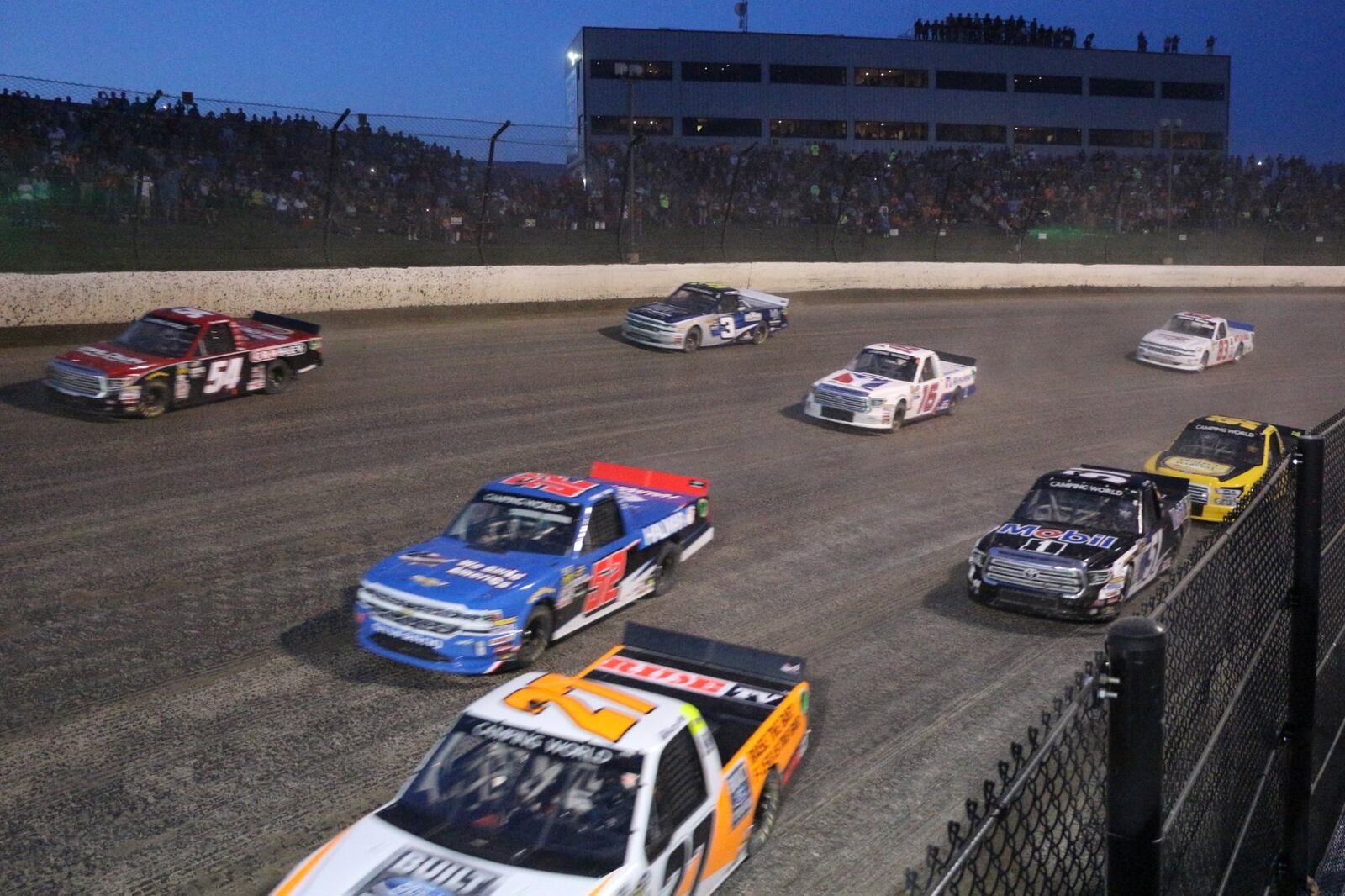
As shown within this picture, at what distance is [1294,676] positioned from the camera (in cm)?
413

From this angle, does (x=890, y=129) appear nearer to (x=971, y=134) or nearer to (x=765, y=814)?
(x=971, y=134)

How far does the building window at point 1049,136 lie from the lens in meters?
62.0

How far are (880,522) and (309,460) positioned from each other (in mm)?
7040

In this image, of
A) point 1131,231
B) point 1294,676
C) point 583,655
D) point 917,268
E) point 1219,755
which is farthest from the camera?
point 1131,231

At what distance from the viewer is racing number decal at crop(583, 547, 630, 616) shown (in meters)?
10.1

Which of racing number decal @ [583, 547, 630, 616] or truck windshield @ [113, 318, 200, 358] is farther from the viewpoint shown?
truck windshield @ [113, 318, 200, 358]

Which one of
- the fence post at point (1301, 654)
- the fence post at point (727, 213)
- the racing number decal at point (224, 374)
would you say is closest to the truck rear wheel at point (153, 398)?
the racing number decal at point (224, 374)

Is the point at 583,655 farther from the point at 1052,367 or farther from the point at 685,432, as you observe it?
the point at 1052,367

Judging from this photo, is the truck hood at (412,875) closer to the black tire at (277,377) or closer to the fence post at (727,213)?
the black tire at (277,377)

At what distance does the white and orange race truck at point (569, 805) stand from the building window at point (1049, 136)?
60.4 m

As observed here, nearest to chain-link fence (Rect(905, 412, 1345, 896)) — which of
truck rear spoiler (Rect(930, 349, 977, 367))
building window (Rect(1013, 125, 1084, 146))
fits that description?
truck rear spoiler (Rect(930, 349, 977, 367))

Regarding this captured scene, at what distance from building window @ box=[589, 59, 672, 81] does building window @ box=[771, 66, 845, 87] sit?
211 inches

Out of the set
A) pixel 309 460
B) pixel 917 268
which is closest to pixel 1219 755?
Answer: pixel 309 460

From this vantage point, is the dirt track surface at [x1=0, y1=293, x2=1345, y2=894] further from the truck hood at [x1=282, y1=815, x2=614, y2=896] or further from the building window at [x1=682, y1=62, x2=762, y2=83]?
the building window at [x1=682, y1=62, x2=762, y2=83]
